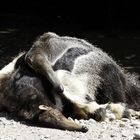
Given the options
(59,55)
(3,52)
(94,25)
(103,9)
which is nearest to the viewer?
(59,55)

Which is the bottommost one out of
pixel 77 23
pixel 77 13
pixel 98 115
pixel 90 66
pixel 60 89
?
pixel 77 23

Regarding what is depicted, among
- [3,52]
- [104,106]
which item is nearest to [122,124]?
[104,106]

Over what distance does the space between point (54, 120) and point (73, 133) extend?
25 centimetres

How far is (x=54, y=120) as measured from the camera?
5.20 metres

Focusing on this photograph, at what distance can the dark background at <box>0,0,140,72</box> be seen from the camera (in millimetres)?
12702

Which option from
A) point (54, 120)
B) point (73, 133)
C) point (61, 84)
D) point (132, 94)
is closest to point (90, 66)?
point (61, 84)

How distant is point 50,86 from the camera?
18.1 feet

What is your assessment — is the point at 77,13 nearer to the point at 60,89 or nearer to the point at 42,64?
the point at 42,64

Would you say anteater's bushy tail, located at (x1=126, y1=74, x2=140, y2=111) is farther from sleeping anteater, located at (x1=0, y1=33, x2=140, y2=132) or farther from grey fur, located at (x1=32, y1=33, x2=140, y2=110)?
sleeping anteater, located at (x1=0, y1=33, x2=140, y2=132)

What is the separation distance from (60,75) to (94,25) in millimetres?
11021

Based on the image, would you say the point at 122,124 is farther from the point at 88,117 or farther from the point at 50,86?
the point at 50,86

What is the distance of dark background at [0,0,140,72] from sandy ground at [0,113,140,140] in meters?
5.26

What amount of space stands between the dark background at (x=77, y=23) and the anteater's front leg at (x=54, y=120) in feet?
17.9

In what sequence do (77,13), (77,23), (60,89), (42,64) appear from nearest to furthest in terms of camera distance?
1. (60,89)
2. (42,64)
3. (77,23)
4. (77,13)
